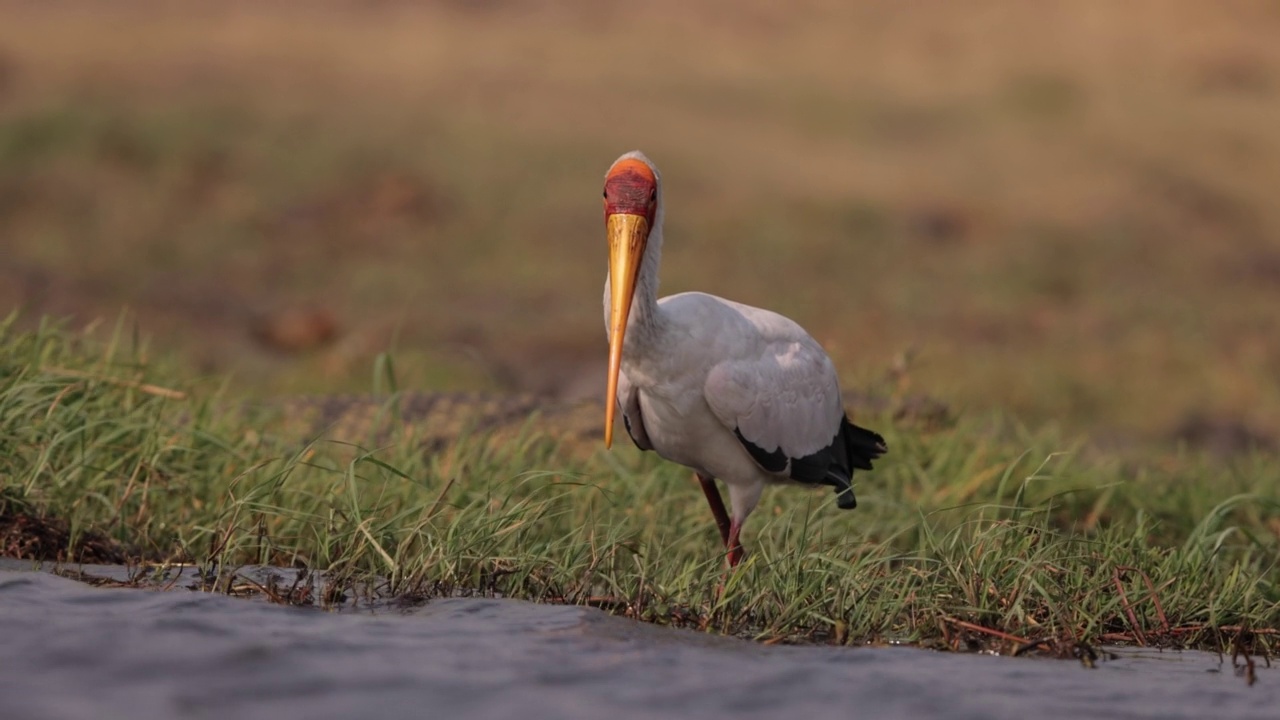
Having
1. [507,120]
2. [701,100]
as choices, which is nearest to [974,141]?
[701,100]

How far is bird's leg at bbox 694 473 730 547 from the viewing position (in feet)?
18.0

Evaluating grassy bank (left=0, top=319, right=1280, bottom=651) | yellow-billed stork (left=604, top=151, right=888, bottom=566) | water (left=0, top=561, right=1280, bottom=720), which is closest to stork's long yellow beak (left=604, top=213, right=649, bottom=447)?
yellow-billed stork (left=604, top=151, right=888, bottom=566)

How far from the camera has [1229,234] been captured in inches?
936

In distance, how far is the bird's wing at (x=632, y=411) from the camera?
208 inches

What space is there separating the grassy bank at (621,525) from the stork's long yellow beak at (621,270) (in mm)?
382

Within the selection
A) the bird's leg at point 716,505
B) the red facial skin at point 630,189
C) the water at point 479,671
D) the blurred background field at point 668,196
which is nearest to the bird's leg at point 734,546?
the bird's leg at point 716,505

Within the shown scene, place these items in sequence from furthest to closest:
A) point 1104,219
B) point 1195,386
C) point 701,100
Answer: point 701,100 < point 1104,219 < point 1195,386

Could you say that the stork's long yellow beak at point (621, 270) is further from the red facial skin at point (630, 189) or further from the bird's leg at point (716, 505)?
the bird's leg at point (716, 505)

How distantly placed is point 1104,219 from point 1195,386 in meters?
10.4

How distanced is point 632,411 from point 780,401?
481 millimetres

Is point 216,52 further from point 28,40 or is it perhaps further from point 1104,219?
point 1104,219

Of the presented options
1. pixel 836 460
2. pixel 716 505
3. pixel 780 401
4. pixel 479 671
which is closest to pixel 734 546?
pixel 716 505

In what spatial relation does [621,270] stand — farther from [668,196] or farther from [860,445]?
[668,196]

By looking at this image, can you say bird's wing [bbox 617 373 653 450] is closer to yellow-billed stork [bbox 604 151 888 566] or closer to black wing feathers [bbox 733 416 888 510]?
yellow-billed stork [bbox 604 151 888 566]
